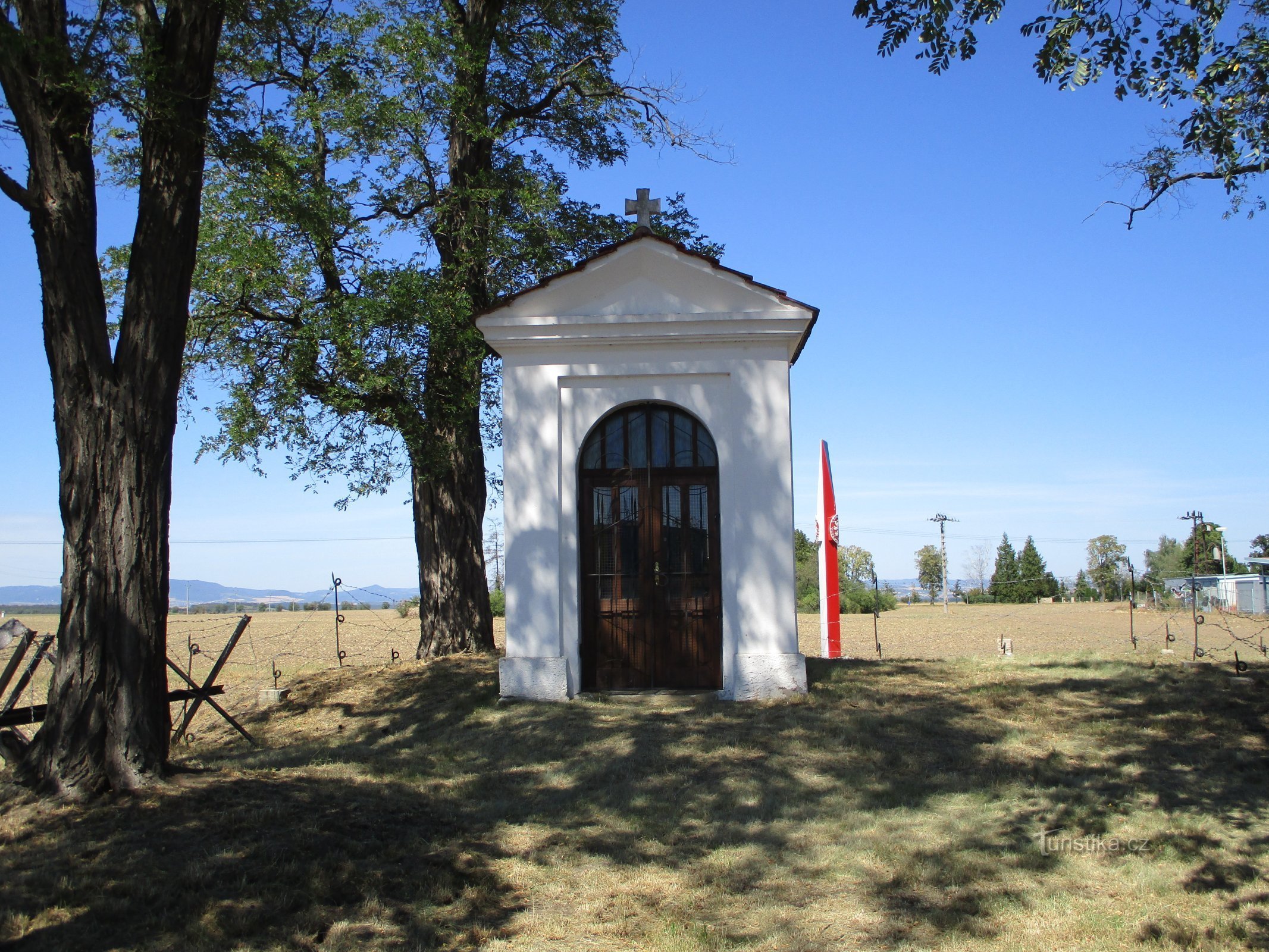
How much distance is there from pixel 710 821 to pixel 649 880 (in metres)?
1.19

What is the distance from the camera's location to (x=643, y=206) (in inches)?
474

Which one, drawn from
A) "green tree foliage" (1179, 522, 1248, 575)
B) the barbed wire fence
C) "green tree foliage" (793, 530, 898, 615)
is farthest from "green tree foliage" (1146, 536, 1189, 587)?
the barbed wire fence

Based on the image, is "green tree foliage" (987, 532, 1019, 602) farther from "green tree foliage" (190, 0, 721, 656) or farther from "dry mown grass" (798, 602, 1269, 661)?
"green tree foliage" (190, 0, 721, 656)

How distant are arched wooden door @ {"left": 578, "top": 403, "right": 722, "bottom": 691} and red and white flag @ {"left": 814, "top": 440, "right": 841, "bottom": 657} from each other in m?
6.67

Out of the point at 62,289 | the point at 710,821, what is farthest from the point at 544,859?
the point at 62,289

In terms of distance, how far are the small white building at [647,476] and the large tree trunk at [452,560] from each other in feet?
12.5

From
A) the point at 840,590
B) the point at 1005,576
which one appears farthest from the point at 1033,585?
the point at 840,590

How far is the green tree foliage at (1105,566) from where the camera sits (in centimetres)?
7206

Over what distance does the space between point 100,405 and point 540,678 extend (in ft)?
17.8

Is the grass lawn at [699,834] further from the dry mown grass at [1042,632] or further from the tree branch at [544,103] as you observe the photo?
the tree branch at [544,103]

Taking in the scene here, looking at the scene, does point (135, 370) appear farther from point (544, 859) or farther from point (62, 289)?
point (544, 859)

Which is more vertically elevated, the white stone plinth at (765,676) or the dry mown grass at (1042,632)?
the white stone plinth at (765,676)

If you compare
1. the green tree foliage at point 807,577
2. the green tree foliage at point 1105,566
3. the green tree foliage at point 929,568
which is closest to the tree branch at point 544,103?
the green tree foliage at point 807,577

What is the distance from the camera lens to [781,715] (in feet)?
32.2
